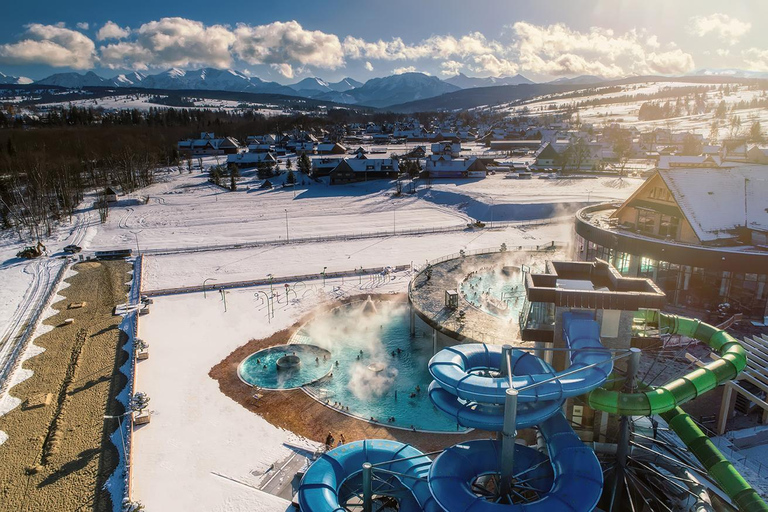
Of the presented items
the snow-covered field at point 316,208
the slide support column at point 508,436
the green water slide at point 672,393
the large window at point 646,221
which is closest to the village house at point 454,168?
the snow-covered field at point 316,208

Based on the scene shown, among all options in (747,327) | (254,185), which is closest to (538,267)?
(747,327)

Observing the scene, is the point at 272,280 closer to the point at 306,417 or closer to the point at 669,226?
the point at 306,417

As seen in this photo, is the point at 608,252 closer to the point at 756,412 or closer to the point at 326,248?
the point at 756,412

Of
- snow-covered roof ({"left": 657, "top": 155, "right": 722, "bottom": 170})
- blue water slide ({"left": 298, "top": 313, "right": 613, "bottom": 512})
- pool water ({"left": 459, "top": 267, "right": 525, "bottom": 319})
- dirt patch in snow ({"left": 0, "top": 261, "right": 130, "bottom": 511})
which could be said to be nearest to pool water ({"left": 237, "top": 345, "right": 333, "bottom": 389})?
dirt patch in snow ({"left": 0, "top": 261, "right": 130, "bottom": 511})

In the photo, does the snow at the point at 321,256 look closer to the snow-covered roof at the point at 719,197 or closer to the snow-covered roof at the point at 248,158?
the snow-covered roof at the point at 719,197

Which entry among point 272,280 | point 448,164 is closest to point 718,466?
point 272,280
